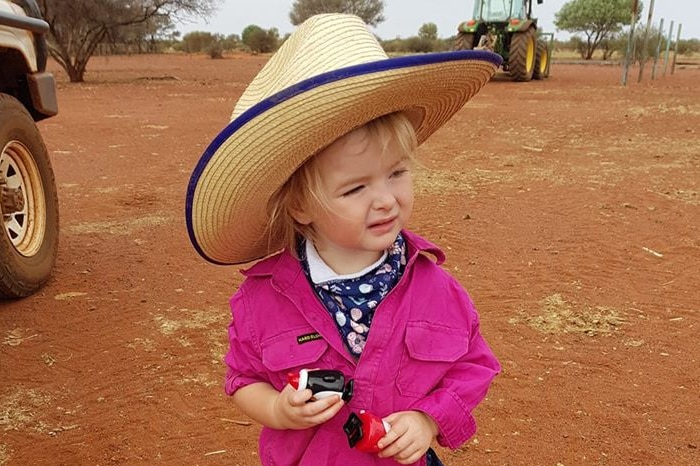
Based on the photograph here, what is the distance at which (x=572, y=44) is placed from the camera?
6166 cm

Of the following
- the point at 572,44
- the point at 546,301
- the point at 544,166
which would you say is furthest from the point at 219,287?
the point at 572,44

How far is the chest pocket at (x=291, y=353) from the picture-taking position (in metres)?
1.47

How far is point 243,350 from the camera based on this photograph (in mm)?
1551

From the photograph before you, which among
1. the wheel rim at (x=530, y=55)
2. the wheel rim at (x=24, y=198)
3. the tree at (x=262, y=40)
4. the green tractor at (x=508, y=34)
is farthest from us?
the tree at (x=262, y=40)

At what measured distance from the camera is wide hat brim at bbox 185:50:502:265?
1.31 meters

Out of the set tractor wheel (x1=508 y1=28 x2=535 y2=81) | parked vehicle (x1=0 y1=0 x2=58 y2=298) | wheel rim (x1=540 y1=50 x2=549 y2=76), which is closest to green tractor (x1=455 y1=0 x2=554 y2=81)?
tractor wheel (x1=508 y1=28 x2=535 y2=81)

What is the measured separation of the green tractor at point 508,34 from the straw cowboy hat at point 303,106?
17.3 metres

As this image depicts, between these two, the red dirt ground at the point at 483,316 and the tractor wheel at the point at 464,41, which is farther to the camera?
the tractor wheel at the point at 464,41

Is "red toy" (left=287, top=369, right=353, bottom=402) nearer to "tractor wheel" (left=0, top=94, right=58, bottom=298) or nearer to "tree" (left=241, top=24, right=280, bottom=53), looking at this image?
"tractor wheel" (left=0, top=94, right=58, bottom=298)

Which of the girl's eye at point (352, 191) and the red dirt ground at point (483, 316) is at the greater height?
the girl's eye at point (352, 191)

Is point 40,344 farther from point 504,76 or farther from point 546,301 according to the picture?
point 504,76

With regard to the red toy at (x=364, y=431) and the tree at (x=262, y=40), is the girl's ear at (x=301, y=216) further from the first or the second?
the tree at (x=262, y=40)

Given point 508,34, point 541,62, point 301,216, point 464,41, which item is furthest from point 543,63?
point 301,216

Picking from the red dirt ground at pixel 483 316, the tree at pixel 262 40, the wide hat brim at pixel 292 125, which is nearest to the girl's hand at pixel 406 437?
A: the wide hat brim at pixel 292 125
